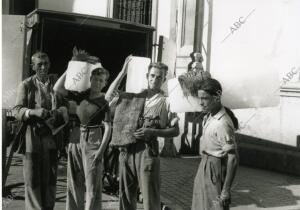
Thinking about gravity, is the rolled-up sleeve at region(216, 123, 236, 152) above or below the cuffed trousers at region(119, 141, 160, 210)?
above

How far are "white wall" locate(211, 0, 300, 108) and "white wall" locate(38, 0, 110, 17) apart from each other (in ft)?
16.2

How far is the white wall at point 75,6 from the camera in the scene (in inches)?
545

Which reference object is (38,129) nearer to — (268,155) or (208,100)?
(208,100)

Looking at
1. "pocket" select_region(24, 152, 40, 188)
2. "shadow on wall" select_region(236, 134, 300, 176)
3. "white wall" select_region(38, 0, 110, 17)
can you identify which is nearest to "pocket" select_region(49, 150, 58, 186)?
"pocket" select_region(24, 152, 40, 188)

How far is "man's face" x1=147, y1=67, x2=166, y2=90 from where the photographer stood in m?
4.33

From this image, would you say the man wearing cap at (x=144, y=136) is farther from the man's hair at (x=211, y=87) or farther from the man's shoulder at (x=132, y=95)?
the man's hair at (x=211, y=87)

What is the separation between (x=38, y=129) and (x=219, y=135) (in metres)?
1.96

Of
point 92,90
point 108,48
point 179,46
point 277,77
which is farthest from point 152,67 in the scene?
point 179,46

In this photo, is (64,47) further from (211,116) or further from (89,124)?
(211,116)

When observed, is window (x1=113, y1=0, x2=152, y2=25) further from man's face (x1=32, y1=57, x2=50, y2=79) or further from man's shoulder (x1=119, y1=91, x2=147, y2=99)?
man's shoulder (x1=119, y1=91, x2=147, y2=99)

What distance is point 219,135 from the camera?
145 inches

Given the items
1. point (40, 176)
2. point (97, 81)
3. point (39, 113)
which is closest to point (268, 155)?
point (97, 81)

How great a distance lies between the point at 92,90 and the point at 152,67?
720 mm

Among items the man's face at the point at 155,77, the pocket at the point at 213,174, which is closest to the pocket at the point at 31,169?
the man's face at the point at 155,77
